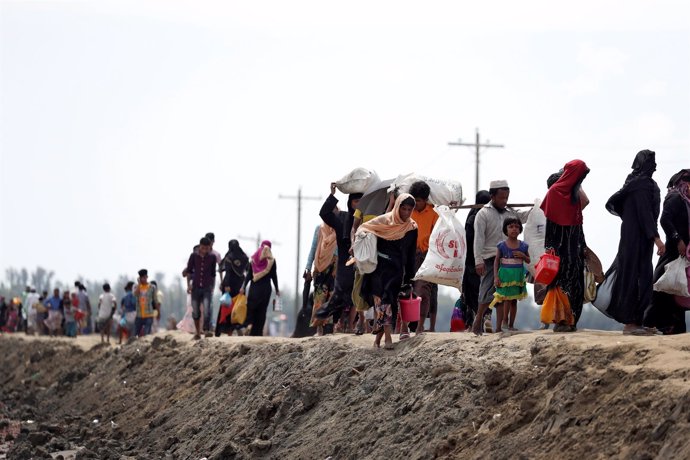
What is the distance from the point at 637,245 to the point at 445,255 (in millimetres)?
2225

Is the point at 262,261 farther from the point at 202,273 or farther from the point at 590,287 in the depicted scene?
the point at 590,287

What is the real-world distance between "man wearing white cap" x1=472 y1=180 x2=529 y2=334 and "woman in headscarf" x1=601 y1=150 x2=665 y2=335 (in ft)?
5.84

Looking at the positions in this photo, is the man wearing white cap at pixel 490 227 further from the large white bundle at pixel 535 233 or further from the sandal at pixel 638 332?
the sandal at pixel 638 332

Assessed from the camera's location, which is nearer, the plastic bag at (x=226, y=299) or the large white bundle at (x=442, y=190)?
the large white bundle at (x=442, y=190)

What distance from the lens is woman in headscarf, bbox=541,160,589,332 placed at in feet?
36.6

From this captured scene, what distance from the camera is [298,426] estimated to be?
11.9m

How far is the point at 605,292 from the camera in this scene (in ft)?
36.1

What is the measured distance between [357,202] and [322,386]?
2.52m

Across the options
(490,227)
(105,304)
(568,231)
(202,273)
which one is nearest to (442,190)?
(490,227)

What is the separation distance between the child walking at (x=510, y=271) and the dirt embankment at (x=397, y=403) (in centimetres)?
67

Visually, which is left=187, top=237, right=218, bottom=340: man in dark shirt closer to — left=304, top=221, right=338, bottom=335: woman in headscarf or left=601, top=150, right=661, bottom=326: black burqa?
left=304, top=221, right=338, bottom=335: woman in headscarf

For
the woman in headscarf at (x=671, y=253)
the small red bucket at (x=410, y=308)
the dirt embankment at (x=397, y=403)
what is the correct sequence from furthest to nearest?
the small red bucket at (x=410, y=308)
the woman in headscarf at (x=671, y=253)
the dirt embankment at (x=397, y=403)

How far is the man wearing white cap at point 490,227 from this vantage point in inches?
492

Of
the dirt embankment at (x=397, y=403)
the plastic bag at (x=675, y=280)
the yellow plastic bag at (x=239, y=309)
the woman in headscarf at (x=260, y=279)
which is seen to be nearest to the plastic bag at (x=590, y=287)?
the plastic bag at (x=675, y=280)
